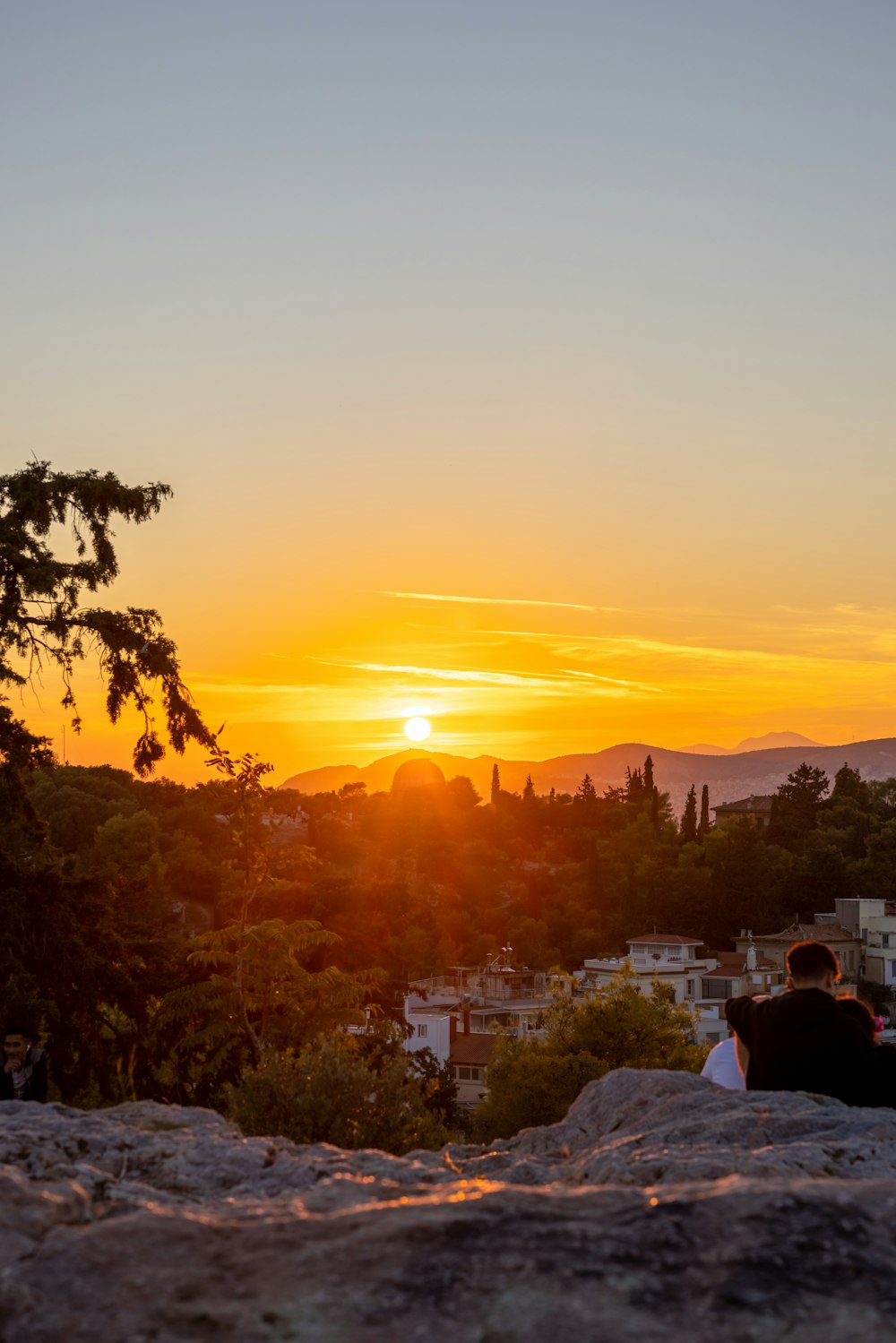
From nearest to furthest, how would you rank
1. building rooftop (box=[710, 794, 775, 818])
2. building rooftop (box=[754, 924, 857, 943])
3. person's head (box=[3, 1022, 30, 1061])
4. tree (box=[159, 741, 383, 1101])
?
person's head (box=[3, 1022, 30, 1061]), tree (box=[159, 741, 383, 1101]), building rooftop (box=[754, 924, 857, 943]), building rooftop (box=[710, 794, 775, 818])

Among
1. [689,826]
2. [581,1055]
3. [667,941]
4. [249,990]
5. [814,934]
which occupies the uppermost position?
[689,826]

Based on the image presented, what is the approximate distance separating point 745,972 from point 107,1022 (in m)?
54.5

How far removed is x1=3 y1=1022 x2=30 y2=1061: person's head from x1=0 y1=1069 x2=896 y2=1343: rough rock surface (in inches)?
127

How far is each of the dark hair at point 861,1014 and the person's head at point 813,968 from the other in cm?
12

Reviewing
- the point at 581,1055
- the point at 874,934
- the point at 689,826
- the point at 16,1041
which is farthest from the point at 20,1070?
the point at 689,826

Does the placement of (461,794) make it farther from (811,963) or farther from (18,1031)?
(811,963)

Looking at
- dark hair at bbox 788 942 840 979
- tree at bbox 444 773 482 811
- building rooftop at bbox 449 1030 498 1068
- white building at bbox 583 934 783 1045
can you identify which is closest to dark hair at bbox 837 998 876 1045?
dark hair at bbox 788 942 840 979

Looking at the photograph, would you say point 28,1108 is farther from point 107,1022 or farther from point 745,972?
point 745,972

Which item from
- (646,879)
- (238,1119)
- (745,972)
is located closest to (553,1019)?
(238,1119)

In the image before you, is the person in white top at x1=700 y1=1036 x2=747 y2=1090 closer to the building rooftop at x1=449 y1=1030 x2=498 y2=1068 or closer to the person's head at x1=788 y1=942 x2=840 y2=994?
the person's head at x1=788 y1=942 x2=840 y2=994

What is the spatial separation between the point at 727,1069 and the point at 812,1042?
23.6 inches

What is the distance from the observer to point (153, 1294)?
256 centimetres

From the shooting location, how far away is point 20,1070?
6.84m

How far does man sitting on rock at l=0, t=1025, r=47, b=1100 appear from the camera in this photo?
6.77m
